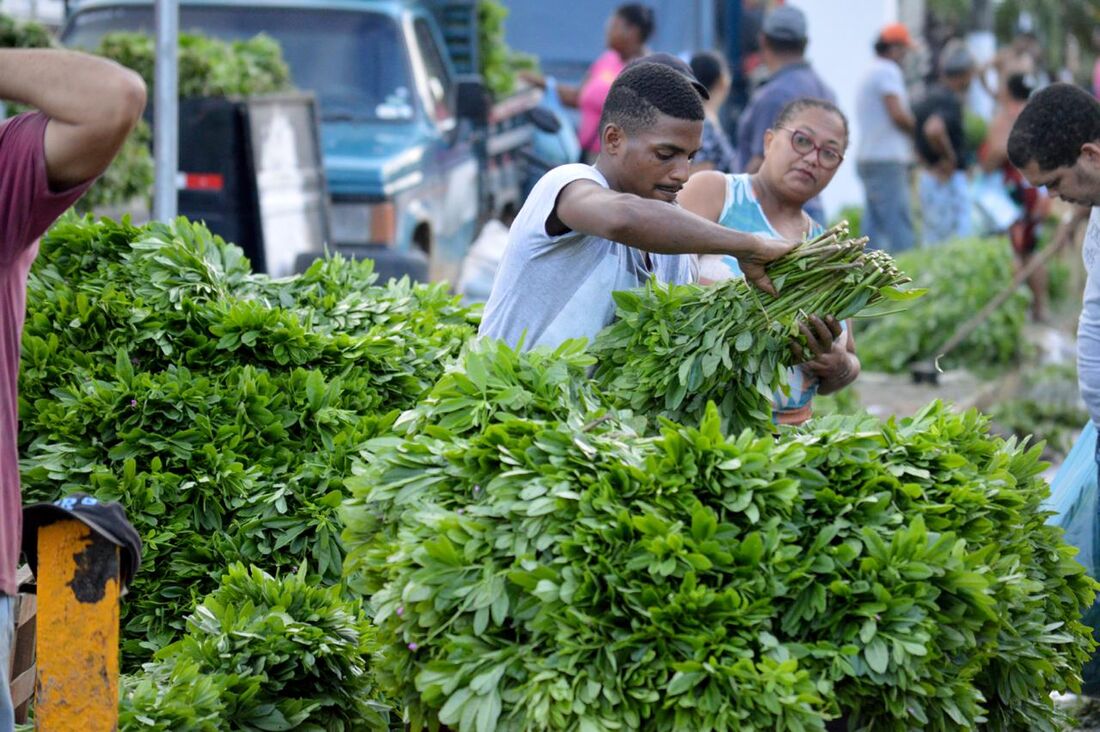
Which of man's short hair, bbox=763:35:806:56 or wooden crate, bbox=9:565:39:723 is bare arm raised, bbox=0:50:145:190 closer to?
wooden crate, bbox=9:565:39:723

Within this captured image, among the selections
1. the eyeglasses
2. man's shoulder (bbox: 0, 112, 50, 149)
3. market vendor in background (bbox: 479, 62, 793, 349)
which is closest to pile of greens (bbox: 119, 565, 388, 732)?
market vendor in background (bbox: 479, 62, 793, 349)

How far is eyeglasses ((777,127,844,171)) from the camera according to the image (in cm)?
473

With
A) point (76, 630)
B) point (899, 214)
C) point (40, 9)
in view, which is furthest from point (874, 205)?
point (76, 630)

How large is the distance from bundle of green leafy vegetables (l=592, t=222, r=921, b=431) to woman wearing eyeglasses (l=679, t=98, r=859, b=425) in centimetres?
102

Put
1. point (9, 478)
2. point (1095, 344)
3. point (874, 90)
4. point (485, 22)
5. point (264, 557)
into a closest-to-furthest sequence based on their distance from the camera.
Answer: point (9, 478) < point (264, 557) < point (1095, 344) < point (874, 90) < point (485, 22)

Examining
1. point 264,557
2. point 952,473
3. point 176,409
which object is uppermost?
point 952,473

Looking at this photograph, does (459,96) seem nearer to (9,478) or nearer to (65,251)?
(65,251)

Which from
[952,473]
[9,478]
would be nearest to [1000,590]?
[952,473]

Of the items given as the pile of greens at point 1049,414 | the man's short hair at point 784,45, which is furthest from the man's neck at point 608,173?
the pile of greens at point 1049,414

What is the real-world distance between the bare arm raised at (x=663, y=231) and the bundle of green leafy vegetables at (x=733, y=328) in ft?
0.18

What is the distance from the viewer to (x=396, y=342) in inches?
174

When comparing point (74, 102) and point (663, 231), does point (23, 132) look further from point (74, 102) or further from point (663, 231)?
point (663, 231)

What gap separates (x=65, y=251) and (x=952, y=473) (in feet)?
8.68

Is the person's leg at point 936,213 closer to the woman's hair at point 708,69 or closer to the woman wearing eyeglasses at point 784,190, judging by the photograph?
the woman's hair at point 708,69
